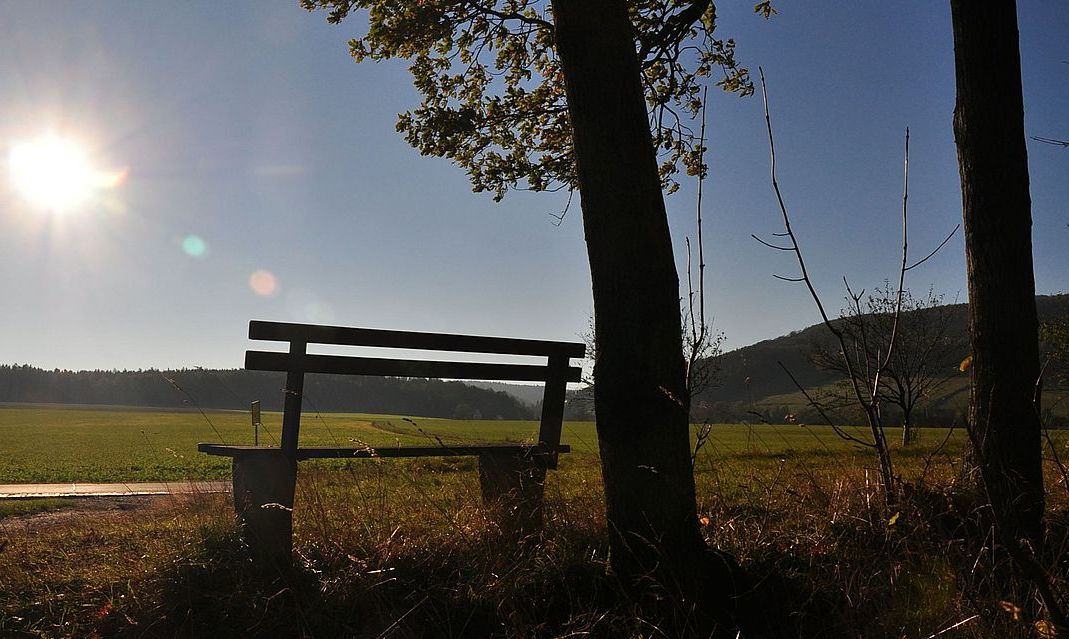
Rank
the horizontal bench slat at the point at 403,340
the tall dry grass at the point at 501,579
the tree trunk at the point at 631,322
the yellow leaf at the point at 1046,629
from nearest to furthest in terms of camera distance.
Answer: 1. the yellow leaf at the point at 1046,629
2. the tall dry grass at the point at 501,579
3. the tree trunk at the point at 631,322
4. the horizontal bench slat at the point at 403,340

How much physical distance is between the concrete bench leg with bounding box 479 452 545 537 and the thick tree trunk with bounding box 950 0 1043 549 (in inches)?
118

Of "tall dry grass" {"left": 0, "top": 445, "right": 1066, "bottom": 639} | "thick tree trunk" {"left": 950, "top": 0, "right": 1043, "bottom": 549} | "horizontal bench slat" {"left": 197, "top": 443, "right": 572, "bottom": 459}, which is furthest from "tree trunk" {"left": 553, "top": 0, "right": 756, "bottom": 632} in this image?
"thick tree trunk" {"left": 950, "top": 0, "right": 1043, "bottom": 549}

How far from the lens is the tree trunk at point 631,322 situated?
3775 mm

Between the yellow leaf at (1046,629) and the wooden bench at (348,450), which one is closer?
the yellow leaf at (1046,629)

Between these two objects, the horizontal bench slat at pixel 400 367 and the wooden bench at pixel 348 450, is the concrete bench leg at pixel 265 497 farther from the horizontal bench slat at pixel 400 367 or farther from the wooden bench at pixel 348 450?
the horizontal bench slat at pixel 400 367

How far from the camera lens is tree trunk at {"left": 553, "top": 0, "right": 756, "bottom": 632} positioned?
378 centimetres

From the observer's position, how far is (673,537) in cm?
374

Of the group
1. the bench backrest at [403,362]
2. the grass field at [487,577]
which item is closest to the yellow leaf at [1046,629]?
the grass field at [487,577]

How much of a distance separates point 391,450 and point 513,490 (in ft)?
3.21

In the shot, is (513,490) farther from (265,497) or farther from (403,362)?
(265,497)

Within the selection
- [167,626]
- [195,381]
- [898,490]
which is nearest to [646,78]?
[898,490]

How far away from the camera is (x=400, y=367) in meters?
5.46

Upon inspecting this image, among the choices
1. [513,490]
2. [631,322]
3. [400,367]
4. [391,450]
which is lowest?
[513,490]

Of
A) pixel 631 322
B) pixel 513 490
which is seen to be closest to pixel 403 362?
pixel 513 490
